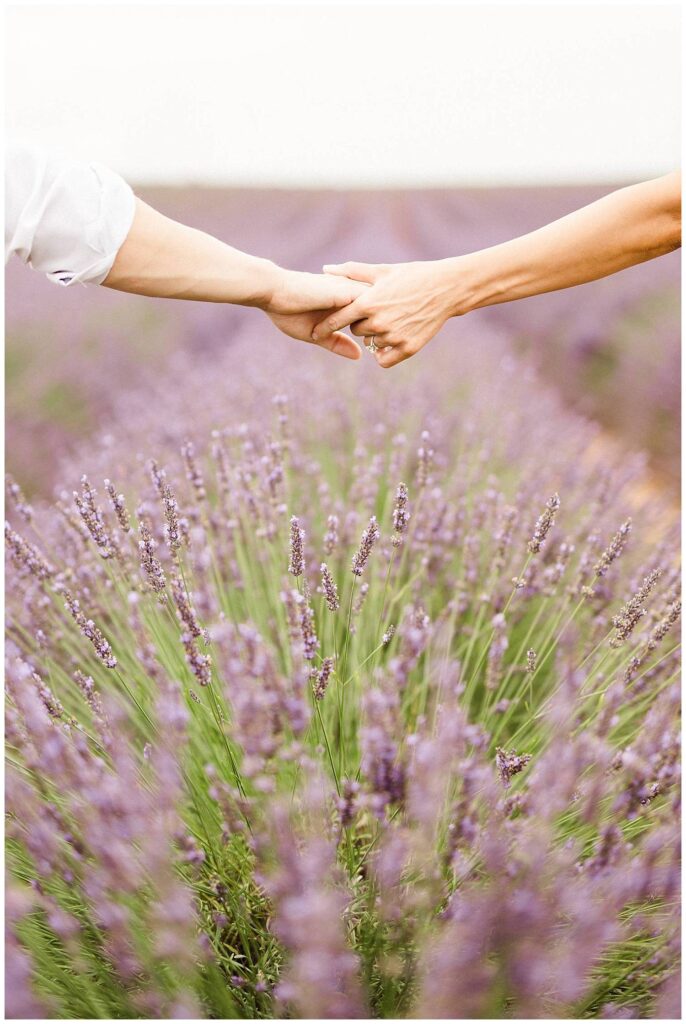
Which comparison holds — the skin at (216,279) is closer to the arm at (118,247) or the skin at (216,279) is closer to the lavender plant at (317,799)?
the arm at (118,247)

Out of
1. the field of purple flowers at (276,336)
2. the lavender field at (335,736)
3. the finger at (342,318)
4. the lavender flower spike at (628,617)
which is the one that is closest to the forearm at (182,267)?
the finger at (342,318)

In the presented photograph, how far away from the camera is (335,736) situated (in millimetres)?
1324

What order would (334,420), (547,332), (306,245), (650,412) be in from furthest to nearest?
(306,245), (547,332), (650,412), (334,420)

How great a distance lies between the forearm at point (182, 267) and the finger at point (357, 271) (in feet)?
0.76

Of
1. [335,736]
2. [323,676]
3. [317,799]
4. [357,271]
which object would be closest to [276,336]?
[357,271]

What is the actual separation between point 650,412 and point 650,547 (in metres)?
2.05

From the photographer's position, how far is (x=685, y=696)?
105cm

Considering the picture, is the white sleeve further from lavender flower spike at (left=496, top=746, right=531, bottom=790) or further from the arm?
lavender flower spike at (left=496, top=746, right=531, bottom=790)

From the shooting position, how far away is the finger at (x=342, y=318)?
1721mm

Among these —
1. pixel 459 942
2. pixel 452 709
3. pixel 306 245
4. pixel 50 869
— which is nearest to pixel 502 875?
pixel 459 942

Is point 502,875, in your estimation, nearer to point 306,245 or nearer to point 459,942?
point 459,942

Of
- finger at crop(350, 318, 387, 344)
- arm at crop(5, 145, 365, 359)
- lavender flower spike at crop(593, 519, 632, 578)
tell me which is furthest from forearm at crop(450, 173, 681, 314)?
lavender flower spike at crop(593, 519, 632, 578)

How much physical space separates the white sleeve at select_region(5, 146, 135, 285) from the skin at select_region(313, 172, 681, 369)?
0.61 meters

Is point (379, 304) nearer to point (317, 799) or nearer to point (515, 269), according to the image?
point (515, 269)
